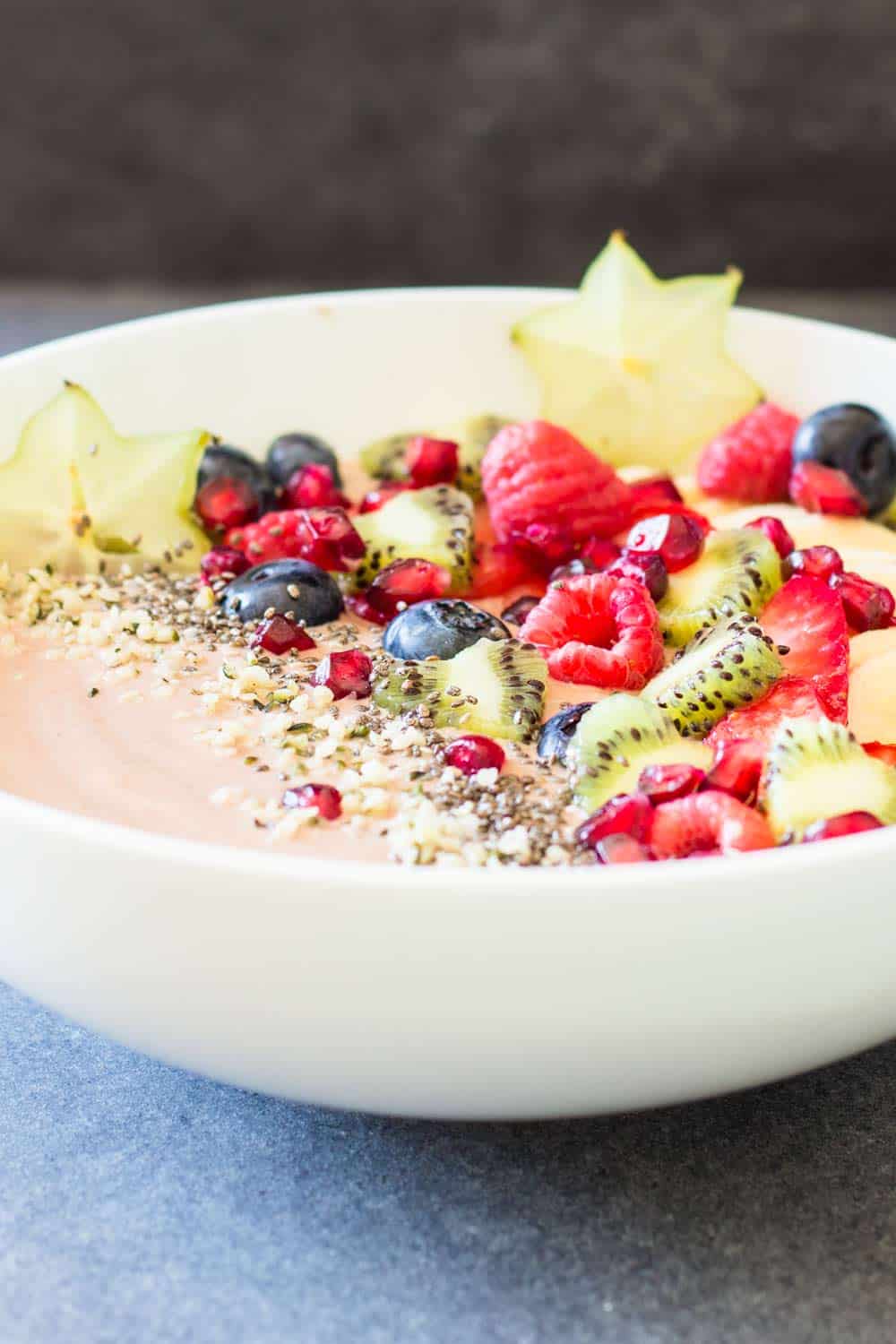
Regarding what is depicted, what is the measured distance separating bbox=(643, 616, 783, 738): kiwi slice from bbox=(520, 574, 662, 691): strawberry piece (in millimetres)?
47

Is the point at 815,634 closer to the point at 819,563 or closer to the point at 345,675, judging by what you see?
the point at 819,563

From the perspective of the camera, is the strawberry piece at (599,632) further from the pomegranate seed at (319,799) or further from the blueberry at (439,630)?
the pomegranate seed at (319,799)

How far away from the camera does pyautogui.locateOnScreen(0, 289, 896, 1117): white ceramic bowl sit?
2.75 feet

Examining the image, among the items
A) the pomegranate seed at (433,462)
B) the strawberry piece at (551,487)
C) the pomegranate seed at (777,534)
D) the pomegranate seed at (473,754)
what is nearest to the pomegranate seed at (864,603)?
the pomegranate seed at (777,534)

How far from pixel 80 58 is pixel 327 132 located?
51cm

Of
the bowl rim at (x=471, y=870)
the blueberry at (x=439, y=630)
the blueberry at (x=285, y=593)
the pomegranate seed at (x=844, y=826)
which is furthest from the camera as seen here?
the blueberry at (x=285, y=593)

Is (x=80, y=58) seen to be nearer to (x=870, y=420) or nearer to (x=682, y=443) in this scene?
(x=682, y=443)

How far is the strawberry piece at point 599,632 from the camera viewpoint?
1.34 m

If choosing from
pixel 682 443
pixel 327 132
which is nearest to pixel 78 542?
pixel 682 443

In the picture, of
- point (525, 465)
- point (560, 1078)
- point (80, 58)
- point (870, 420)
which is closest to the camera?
point (560, 1078)

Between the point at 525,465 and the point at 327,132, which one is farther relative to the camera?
the point at 327,132

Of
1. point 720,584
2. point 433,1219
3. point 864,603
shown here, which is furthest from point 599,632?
point 433,1219

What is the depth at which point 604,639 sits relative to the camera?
56.2 inches

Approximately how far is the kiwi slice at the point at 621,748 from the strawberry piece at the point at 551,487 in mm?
430
